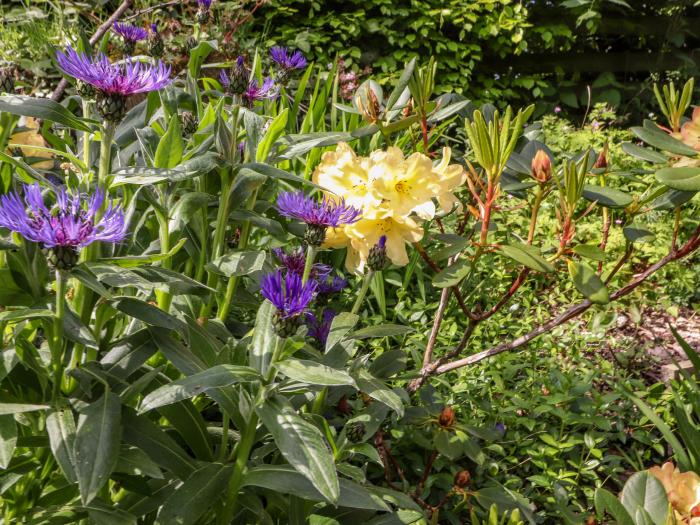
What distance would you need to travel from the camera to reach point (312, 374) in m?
0.94

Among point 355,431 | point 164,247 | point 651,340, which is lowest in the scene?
point 651,340

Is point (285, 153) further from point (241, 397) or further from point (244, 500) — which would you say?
point (244, 500)

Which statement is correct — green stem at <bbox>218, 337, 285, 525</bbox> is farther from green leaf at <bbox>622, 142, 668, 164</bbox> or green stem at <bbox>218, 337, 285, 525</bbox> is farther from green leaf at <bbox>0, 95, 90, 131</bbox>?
green leaf at <bbox>622, 142, 668, 164</bbox>

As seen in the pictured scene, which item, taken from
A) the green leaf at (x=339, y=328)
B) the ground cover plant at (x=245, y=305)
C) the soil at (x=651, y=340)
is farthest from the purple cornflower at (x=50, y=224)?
the soil at (x=651, y=340)

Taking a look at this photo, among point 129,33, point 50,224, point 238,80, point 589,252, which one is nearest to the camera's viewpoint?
point 50,224

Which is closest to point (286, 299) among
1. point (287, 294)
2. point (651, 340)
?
point (287, 294)

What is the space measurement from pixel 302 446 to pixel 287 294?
20cm

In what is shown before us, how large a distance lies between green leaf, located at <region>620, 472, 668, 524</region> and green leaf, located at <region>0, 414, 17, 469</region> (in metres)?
0.80

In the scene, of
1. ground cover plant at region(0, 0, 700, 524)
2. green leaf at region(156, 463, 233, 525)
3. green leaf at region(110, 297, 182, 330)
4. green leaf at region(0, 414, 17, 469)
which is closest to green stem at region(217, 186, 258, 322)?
ground cover plant at region(0, 0, 700, 524)

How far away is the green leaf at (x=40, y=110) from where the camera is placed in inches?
40.0

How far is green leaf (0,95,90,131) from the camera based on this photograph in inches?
40.0

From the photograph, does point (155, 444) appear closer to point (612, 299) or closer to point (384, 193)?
point (384, 193)

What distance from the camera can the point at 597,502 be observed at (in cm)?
93

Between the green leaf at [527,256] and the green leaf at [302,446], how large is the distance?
1.47 feet
